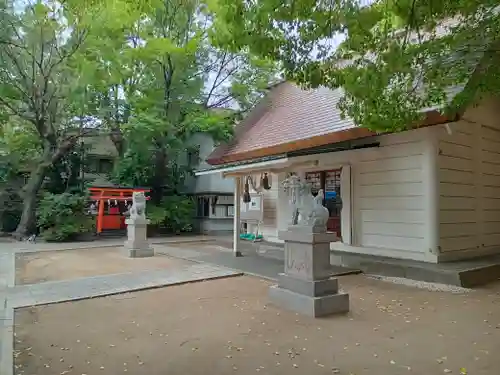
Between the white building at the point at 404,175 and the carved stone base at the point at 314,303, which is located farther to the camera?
the white building at the point at 404,175

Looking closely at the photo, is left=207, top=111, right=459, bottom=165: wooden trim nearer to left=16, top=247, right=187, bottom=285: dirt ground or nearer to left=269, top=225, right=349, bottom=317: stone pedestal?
left=269, top=225, right=349, bottom=317: stone pedestal

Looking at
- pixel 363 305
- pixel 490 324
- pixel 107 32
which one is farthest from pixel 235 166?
pixel 107 32

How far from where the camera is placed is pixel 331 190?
10133 millimetres

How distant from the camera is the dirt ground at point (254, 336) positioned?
3580 mm

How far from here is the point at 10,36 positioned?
14.2 metres

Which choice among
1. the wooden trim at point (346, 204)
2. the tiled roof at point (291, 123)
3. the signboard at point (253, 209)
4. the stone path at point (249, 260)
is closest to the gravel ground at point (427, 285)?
the stone path at point (249, 260)

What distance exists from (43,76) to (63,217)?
18.4 ft

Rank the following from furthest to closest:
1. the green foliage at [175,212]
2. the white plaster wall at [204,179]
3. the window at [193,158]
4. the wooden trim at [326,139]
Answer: the window at [193,158] → the white plaster wall at [204,179] → the green foliage at [175,212] → the wooden trim at [326,139]

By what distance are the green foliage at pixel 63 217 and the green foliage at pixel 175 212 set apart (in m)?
2.76

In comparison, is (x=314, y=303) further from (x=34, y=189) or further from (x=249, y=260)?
(x=34, y=189)

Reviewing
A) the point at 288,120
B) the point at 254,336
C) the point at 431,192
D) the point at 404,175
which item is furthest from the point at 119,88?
the point at 254,336

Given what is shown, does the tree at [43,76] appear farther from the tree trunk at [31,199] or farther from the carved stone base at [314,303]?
the carved stone base at [314,303]

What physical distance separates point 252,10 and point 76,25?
12421 millimetres

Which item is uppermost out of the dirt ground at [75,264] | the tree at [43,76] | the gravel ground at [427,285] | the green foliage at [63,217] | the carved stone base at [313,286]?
the tree at [43,76]
